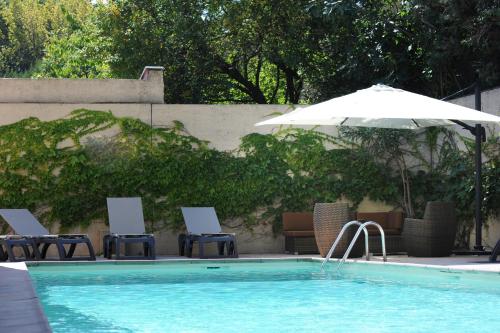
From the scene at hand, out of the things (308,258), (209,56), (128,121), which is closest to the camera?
(308,258)

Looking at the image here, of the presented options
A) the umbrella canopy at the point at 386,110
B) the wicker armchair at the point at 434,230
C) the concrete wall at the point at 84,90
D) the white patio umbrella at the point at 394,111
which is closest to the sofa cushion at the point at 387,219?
the wicker armchair at the point at 434,230

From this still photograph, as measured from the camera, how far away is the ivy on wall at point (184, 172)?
1257 cm

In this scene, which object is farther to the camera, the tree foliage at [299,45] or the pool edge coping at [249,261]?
the tree foliage at [299,45]

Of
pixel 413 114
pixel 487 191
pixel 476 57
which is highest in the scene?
pixel 476 57

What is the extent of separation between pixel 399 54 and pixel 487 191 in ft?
16.5

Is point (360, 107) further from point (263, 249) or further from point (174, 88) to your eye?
point (174, 88)

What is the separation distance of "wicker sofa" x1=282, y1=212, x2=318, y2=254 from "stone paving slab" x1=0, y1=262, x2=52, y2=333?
5.94 m

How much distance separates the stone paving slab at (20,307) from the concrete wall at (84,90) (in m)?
5.78

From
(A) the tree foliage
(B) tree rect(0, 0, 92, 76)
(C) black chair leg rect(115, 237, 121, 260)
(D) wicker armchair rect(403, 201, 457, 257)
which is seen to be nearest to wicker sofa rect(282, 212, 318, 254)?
(D) wicker armchair rect(403, 201, 457, 257)

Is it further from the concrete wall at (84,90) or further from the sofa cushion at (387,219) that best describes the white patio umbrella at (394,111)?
the concrete wall at (84,90)

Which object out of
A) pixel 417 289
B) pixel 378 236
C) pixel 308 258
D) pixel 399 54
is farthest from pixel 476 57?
pixel 417 289

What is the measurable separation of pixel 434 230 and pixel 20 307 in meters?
7.51

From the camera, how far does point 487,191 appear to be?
11.9 m

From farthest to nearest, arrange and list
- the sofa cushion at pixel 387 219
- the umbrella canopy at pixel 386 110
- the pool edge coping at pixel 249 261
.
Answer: the sofa cushion at pixel 387 219
the umbrella canopy at pixel 386 110
the pool edge coping at pixel 249 261
